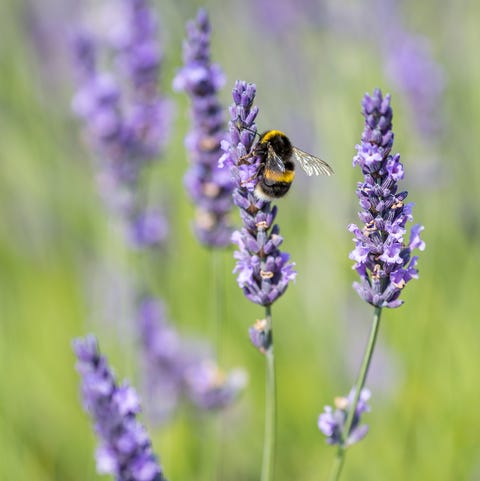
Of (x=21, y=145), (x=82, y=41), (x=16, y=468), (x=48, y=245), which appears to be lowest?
(x=16, y=468)

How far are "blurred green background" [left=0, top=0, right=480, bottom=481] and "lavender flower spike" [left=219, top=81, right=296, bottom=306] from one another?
0.83 metres

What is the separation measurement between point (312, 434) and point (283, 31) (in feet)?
10.0

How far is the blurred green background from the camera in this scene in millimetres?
3033

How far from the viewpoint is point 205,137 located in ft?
6.66

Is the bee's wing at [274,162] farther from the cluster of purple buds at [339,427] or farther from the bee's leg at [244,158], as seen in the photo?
the cluster of purple buds at [339,427]

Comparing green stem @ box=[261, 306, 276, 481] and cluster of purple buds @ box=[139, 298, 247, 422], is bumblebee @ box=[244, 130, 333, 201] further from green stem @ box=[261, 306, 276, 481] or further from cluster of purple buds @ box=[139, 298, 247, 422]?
cluster of purple buds @ box=[139, 298, 247, 422]

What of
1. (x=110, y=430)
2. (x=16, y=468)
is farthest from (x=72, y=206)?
(x=110, y=430)

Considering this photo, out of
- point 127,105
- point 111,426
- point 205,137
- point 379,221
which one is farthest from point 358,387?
point 127,105

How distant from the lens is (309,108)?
5180mm

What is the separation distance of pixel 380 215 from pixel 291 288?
2864 millimetres

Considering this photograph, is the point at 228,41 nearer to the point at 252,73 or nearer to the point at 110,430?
the point at 252,73

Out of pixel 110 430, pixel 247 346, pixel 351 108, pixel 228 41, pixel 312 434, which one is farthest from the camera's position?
pixel 228 41

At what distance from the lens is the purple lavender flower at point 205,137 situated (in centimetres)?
189

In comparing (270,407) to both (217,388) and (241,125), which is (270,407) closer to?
(241,125)
